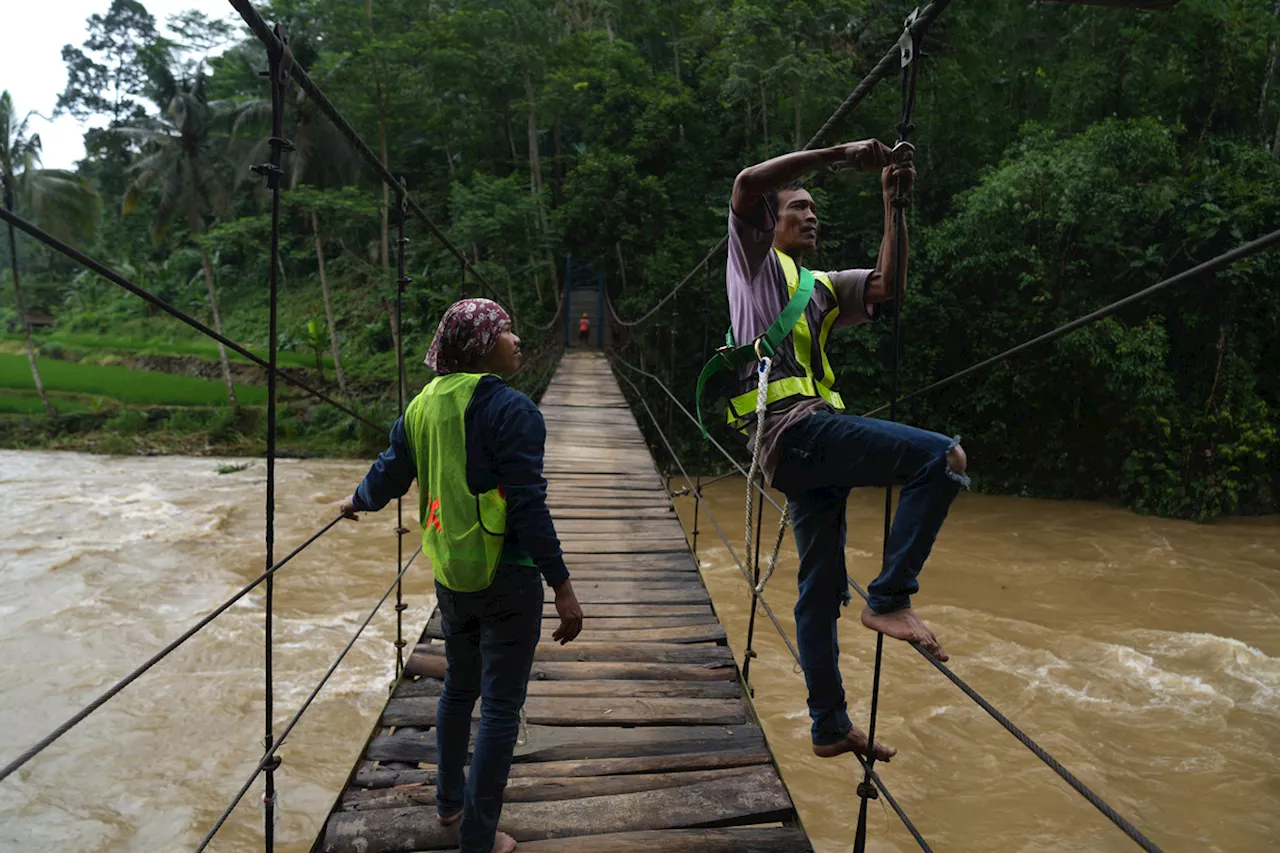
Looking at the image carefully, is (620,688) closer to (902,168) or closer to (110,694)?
(110,694)

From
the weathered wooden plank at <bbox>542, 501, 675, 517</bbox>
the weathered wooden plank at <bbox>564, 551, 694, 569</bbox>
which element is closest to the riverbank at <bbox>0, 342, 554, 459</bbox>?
the weathered wooden plank at <bbox>542, 501, 675, 517</bbox>

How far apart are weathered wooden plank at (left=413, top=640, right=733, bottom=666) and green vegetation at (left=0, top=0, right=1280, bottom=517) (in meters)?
3.09

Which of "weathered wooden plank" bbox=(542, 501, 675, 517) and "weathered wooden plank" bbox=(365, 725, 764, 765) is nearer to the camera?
"weathered wooden plank" bbox=(365, 725, 764, 765)

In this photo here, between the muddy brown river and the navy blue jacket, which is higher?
the navy blue jacket

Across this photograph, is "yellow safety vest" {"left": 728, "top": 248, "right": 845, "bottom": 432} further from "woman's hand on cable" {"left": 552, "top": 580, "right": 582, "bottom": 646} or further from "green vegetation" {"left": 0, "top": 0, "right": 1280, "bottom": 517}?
"green vegetation" {"left": 0, "top": 0, "right": 1280, "bottom": 517}

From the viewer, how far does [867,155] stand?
42.1 inches

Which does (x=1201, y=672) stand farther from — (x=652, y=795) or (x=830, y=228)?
(x=830, y=228)

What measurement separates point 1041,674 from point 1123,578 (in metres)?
2.06

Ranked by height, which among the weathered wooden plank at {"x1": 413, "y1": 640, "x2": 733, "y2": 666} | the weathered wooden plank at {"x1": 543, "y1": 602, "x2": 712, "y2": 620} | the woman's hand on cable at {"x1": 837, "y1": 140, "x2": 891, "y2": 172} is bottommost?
the weathered wooden plank at {"x1": 413, "y1": 640, "x2": 733, "y2": 666}

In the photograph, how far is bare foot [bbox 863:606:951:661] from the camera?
3.24 feet

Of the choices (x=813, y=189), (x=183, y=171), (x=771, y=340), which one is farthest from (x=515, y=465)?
(x=183, y=171)

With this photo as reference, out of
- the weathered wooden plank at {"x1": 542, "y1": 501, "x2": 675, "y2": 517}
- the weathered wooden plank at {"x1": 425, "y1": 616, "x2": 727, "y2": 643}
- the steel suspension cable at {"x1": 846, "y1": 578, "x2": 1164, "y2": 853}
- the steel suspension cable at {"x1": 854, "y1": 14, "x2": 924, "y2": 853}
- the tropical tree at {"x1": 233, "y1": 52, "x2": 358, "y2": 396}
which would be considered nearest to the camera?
the steel suspension cable at {"x1": 846, "y1": 578, "x2": 1164, "y2": 853}

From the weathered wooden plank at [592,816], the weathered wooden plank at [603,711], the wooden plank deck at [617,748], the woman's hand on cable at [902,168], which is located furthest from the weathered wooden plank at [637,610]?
the woman's hand on cable at [902,168]

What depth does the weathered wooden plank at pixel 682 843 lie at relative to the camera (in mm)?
1221
